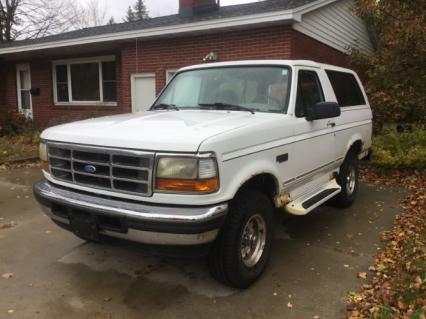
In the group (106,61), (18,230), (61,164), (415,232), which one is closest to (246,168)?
(61,164)

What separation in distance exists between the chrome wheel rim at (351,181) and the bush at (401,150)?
2.30m

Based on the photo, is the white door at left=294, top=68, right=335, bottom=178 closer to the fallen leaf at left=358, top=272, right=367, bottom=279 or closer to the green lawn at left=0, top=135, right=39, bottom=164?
the fallen leaf at left=358, top=272, right=367, bottom=279

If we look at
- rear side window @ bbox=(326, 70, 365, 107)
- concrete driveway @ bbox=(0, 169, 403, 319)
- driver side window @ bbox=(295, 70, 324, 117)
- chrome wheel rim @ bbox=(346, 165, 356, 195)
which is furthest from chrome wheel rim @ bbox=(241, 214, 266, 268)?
chrome wheel rim @ bbox=(346, 165, 356, 195)

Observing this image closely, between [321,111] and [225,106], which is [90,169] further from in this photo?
[321,111]

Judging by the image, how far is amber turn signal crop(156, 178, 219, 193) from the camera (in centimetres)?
307

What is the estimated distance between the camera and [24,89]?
54.7ft

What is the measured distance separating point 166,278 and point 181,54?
818 cm

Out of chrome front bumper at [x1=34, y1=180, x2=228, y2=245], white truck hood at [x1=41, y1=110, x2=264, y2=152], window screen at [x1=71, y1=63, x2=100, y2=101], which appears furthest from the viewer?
window screen at [x1=71, y1=63, x2=100, y2=101]

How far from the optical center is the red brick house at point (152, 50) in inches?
379

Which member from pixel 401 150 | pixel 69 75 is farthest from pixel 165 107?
pixel 69 75

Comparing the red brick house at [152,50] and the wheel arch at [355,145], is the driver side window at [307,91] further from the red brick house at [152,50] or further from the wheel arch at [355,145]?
the red brick house at [152,50]

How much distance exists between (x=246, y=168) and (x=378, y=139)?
6.61m

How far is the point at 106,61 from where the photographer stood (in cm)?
1395

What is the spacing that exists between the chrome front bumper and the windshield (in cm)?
158
